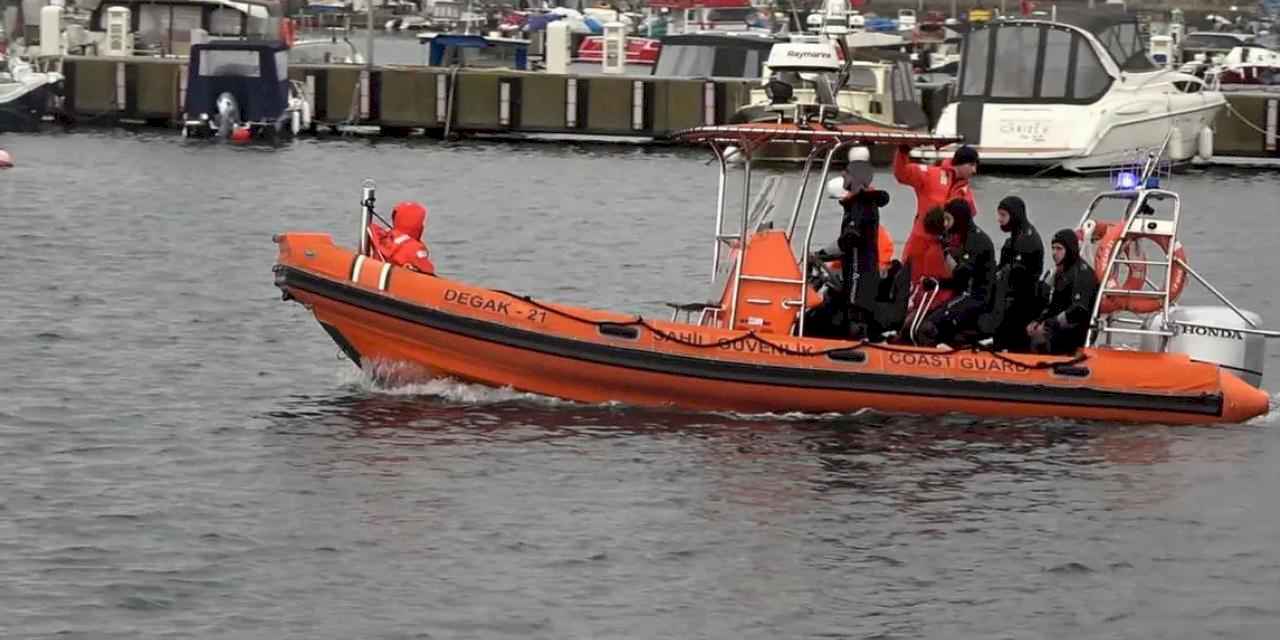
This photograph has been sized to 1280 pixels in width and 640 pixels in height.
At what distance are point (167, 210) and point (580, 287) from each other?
27.8ft

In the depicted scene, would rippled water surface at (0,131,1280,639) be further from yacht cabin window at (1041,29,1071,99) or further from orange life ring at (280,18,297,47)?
orange life ring at (280,18,297,47)

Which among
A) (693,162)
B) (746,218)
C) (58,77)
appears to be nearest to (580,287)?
(746,218)

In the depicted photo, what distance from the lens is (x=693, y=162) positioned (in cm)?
4034

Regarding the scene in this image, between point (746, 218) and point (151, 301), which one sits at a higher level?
point (746, 218)

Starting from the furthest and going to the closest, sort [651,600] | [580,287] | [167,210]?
1. [167,210]
2. [580,287]
3. [651,600]

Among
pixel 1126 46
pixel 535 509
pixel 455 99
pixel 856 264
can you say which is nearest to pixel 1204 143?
pixel 1126 46

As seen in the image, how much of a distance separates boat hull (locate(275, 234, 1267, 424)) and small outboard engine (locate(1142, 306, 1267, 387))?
236 millimetres

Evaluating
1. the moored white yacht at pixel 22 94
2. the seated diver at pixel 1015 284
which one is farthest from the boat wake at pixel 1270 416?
the moored white yacht at pixel 22 94

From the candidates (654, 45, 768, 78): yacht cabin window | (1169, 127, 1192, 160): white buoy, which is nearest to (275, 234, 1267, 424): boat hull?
(1169, 127, 1192, 160): white buoy

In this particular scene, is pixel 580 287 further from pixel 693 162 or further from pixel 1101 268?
pixel 693 162

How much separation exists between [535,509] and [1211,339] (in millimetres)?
5147

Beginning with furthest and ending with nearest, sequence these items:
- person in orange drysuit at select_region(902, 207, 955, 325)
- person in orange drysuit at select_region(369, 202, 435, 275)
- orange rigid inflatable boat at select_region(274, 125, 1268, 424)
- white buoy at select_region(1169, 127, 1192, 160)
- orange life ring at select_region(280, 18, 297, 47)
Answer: orange life ring at select_region(280, 18, 297, 47), white buoy at select_region(1169, 127, 1192, 160), person in orange drysuit at select_region(902, 207, 955, 325), person in orange drysuit at select_region(369, 202, 435, 275), orange rigid inflatable boat at select_region(274, 125, 1268, 424)

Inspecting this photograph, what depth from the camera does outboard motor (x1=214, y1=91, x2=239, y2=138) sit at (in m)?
40.2

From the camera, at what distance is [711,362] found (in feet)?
53.7
